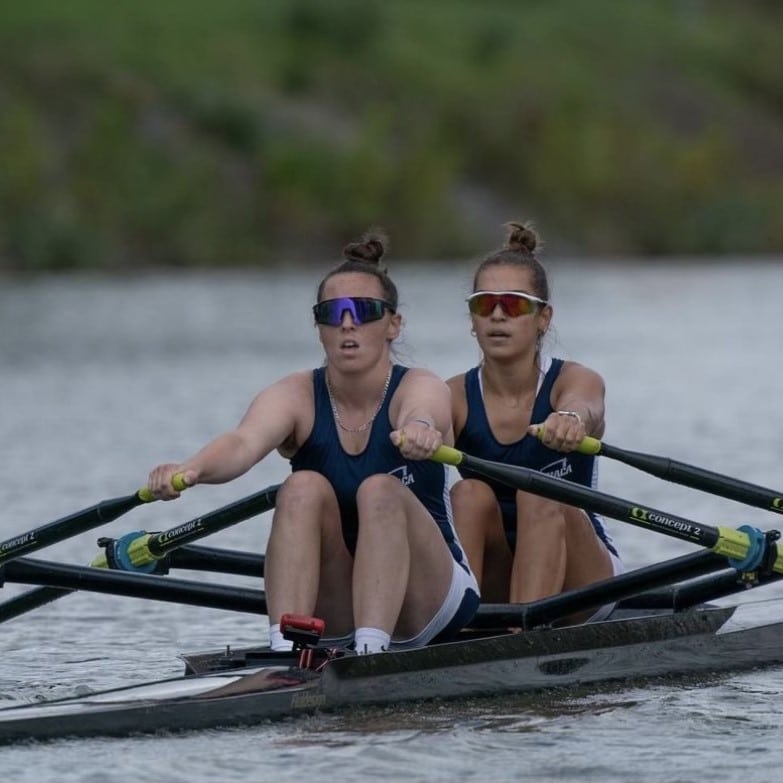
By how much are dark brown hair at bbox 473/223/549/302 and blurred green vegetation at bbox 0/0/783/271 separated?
4850 cm

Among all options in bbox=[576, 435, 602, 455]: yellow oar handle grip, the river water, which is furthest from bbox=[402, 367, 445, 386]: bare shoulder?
bbox=[576, 435, 602, 455]: yellow oar handle grip

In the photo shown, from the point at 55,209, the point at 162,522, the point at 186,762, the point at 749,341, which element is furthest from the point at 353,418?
the point at 55,209

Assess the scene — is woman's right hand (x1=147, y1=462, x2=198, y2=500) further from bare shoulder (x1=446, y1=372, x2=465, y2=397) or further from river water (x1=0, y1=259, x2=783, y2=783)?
bare shoulder (x1=446, y1=372, x2=465, y2=397)

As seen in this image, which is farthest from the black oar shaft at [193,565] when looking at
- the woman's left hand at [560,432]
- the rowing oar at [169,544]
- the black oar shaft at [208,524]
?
the woman's left hand at [560,432]

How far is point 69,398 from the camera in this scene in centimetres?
2306

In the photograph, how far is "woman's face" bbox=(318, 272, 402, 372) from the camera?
748 centimetres

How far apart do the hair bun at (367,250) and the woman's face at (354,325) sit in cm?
15

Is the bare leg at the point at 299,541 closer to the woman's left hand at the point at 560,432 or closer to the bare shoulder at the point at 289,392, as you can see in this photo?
the bare shoulder at the point at 289,392

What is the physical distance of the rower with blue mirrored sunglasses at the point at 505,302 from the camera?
27.0 ft

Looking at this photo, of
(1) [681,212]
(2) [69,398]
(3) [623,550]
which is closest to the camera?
(3) [623,550]

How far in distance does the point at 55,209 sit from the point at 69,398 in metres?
35.8

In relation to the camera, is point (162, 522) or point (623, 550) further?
point (162, 522)

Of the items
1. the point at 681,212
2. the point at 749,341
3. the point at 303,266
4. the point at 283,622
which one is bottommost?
the point at 283,622

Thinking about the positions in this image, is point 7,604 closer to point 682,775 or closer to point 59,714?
point 59,714
